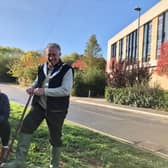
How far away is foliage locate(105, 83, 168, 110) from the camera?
26009 millimetres

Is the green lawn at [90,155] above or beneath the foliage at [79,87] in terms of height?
beneath

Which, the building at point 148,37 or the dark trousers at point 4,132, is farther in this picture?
the building at point 148,37

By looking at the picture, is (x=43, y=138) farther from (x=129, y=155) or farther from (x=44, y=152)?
(x=129, y=155)

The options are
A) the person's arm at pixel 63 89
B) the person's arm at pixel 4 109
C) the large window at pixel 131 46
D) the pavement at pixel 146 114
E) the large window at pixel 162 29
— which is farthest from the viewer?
the large window at pixel 131 46

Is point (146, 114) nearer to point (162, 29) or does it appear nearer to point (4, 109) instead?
point (162, 29)

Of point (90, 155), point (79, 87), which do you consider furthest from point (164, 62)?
point (90, 155)

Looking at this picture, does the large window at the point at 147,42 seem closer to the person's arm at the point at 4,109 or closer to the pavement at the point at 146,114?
the pavement at the point at 146,114

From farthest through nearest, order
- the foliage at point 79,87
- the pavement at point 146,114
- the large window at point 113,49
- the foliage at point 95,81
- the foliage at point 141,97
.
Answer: the large window at point 113,49, the foliage at point 95,81, the foliage at point 79,87, the foliage at point 141,97, the pavement at point 146,114

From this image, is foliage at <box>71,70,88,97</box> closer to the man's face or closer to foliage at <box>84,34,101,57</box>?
foliage at <box>84,34,101,57</box>

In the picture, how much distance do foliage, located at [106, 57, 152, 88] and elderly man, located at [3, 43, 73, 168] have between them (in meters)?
28.3

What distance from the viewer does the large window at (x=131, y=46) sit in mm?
45450

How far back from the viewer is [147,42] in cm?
4128

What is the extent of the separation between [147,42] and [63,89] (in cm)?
3757

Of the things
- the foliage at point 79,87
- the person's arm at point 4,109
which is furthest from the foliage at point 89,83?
the person's arm at point 4,109
